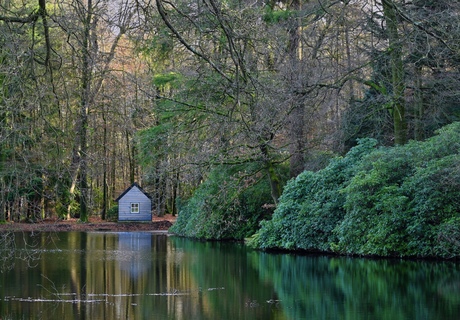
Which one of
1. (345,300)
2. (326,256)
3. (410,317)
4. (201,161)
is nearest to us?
(410,317)

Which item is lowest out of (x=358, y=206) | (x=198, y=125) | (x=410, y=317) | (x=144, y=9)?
(x=410, y=317)

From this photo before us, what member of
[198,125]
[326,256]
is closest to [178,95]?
[198,125]

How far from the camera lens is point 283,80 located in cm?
2077

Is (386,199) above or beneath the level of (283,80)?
beneath

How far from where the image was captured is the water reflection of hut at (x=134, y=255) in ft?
56.4

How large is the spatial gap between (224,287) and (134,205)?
3046 cm

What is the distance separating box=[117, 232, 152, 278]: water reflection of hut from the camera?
56.4ft

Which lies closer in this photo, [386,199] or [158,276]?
[158,276]

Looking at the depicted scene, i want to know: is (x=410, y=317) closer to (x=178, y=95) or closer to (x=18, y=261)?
(x=18, y=261)

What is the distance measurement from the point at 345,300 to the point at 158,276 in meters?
5.14

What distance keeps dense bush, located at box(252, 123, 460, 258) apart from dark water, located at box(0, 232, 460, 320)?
1.98ft

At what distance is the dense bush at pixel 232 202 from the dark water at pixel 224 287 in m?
4.41

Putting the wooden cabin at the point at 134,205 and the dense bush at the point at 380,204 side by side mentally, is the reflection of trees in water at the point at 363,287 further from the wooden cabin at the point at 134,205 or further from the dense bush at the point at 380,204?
the wooden cabin at the point at 134,205

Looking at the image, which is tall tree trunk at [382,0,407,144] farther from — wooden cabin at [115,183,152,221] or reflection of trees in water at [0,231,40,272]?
wooden cabin at [115,183,152,221]
